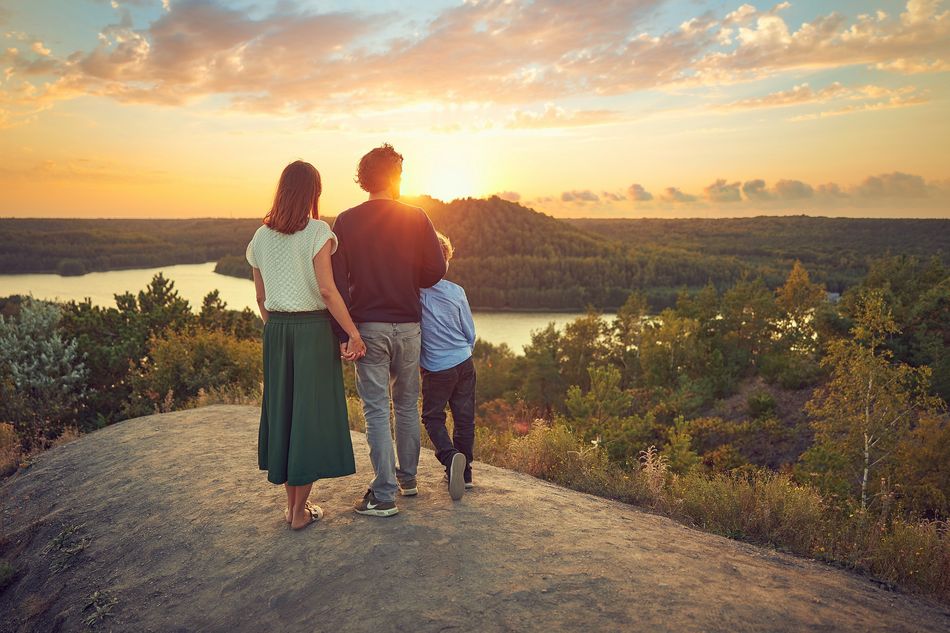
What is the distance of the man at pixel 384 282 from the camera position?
399cm

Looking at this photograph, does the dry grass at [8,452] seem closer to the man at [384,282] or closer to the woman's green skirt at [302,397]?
the woman's green skirt at [302,397]

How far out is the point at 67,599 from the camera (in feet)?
12.6

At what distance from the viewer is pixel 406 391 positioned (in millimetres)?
4254

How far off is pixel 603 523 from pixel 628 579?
1044mm

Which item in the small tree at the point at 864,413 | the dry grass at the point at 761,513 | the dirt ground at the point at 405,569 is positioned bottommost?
the small tree at the point at 864,413

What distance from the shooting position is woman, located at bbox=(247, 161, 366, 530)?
3758 millimetres

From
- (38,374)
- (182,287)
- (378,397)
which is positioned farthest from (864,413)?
(182,287)

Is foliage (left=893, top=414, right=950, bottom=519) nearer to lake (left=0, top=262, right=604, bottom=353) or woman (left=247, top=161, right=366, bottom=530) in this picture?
woman (left=247, top=161, right=366, bottom=530)

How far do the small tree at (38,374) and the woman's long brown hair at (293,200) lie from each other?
1054 centimetres

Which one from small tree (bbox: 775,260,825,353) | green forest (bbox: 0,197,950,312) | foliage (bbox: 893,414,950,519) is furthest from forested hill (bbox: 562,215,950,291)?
foliage (bbox: 893,414,950,519)

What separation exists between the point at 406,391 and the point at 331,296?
0.91 metres

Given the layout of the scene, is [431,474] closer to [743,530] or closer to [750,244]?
[743,530]

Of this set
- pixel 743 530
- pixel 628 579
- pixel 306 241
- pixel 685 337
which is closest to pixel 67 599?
pixel 306 241

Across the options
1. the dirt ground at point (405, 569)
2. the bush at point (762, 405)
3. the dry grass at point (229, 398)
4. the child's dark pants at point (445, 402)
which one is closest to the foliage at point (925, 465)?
the bush at point (762, 405)
